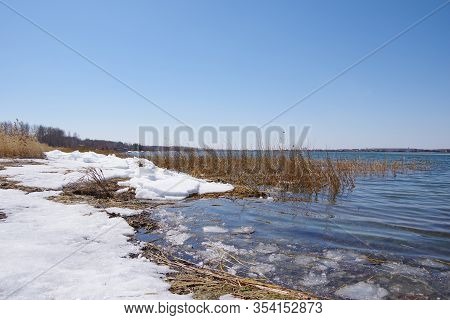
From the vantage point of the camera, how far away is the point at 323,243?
14.1 feet

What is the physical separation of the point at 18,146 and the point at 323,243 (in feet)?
52.7

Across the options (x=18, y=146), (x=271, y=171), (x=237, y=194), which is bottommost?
(x=237, y=194)

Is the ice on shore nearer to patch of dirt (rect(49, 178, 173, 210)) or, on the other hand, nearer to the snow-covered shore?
the snow-covered shore

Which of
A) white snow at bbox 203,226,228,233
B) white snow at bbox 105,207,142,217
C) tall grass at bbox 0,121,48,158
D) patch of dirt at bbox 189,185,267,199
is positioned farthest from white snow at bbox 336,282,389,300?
tall grass at bbox 0,121,48,158

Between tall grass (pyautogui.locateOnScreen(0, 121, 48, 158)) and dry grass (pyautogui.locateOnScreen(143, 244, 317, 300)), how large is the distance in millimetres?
15350

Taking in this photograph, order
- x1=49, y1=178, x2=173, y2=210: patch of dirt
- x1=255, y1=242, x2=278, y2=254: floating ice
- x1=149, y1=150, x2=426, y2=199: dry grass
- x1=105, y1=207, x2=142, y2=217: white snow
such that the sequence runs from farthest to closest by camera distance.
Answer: x1=149, y1=150, x2=426, y2=199: dry grass → x1=49, y1=178, x2=173, y2=210: patch of dirt → x1=105, y1=207, x2=142, y2=217: white snow → x1=255, y1=242, x2=278, y2=254: floating ice

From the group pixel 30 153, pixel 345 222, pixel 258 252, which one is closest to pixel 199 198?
pixel 345 222

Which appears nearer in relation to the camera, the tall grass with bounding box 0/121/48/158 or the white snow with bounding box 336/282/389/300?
the white snow with bounding box 336/282/389/300

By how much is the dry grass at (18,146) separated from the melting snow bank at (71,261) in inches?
495

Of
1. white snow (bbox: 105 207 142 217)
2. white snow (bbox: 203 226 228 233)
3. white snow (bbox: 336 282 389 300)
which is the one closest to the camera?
white snow (bbox: 336 282 389 300)

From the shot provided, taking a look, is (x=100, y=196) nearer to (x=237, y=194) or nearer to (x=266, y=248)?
(x=237, y=194)

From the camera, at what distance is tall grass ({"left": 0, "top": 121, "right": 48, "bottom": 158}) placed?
1547cm

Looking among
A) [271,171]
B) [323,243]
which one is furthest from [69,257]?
[271,171]

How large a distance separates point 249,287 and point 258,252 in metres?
1.07
